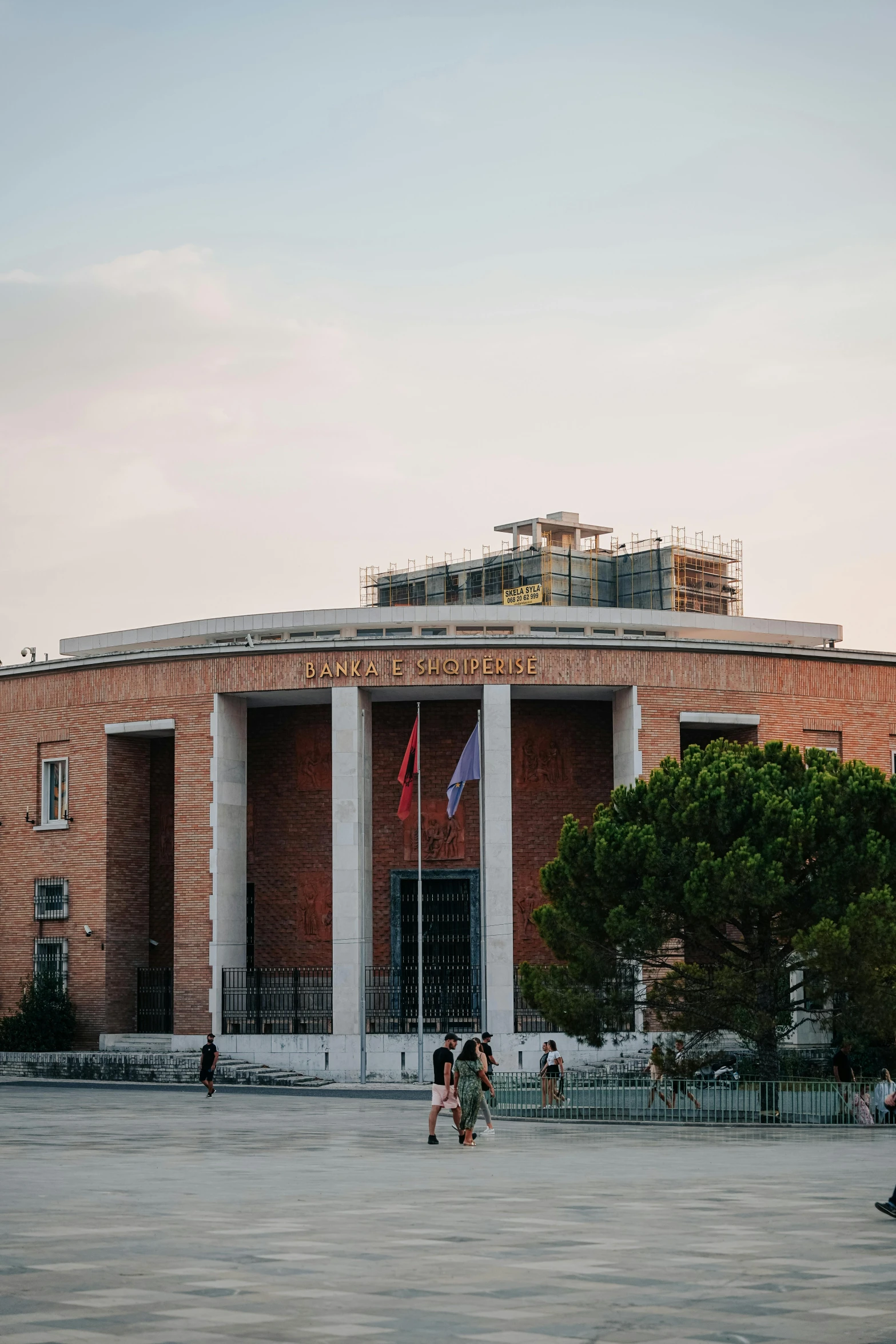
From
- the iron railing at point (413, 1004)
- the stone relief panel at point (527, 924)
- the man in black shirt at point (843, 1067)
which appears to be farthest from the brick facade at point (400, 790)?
the man in black shirt at point (843, 1067)

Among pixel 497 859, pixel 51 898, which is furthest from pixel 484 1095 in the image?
pixel 51 898

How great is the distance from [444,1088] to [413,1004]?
18.3 meters

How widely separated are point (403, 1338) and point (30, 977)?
1474 inches

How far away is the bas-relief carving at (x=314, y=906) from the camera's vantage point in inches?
1721

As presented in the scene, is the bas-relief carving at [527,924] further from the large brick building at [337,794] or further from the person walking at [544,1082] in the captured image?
the person walking at [544,1082]

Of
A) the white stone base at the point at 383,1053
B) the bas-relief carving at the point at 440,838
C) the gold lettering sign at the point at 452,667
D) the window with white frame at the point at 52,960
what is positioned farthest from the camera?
the bas-relief carving at the point at 440,838

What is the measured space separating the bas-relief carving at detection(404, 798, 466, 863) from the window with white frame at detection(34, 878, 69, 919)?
28.6ft

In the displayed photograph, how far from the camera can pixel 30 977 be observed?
44094 millimetres

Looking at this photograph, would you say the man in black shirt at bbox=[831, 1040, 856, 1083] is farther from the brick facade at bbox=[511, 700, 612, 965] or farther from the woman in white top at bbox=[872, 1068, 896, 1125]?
the brick facade at bbox=[511, 700, 612, 965]

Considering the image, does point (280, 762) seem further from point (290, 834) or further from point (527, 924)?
point (527, 924)

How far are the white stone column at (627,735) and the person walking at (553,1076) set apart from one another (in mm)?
13735

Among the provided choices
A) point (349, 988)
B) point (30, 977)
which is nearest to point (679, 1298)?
point (349, 988)

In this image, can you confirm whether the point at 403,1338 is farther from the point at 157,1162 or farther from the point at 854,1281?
the point at 157,1162

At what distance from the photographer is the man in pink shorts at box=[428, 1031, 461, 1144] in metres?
22.1
